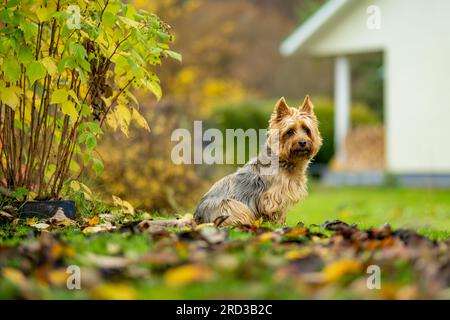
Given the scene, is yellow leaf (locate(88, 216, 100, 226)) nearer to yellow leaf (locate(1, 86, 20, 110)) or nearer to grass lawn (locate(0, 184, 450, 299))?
grass lawn (locate(0, 184, 450, 299))

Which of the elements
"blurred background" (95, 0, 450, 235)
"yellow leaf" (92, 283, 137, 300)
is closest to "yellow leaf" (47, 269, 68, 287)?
"yellow leaf" (92, 283, 137, 300)

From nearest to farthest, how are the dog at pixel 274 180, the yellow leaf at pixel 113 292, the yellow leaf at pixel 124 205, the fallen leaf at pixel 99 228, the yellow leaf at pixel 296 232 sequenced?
the yellow leaf at pixel 113 292, the yellow leaf at pixel 296 232, the fallen leaf at pixel 99 228, the dog at pixel 274 180, the yellow leaf at pixel 124 205

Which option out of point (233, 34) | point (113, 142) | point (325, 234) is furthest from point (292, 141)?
point (233, 34)

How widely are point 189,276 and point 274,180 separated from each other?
306cm

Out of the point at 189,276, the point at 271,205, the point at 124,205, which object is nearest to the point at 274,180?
the point at 271,205

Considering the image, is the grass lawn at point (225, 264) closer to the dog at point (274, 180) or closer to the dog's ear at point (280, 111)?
the dog at point (274, 180)

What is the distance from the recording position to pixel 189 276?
3840 mm

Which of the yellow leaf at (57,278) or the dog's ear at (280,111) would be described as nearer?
the yellow leaf at (57,278)

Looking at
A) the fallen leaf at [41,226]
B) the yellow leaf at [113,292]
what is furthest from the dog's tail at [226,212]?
the yellow leaf at [113,292]

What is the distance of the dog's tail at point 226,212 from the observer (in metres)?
6.49

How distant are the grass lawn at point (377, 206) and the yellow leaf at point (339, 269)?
7.01 metres

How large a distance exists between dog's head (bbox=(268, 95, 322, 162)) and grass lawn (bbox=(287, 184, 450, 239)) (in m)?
4.35

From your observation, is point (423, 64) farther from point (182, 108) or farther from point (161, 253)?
point (161, 253)
